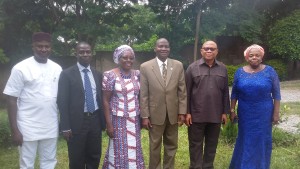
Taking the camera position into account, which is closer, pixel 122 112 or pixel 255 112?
pixel 122 112

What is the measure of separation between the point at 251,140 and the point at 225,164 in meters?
0.99

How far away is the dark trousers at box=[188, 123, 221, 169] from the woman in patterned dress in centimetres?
74

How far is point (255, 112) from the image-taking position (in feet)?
13.3

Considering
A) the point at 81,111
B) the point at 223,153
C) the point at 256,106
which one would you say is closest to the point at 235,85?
the point at 256,106

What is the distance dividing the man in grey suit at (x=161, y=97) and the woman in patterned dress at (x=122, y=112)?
0.48 ft

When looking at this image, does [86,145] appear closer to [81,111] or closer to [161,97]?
[81,111]

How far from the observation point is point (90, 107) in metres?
3.69

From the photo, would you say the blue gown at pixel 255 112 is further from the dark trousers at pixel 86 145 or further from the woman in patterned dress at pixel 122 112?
the dark trousers at pixel 86 145

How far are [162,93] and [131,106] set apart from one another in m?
0.43

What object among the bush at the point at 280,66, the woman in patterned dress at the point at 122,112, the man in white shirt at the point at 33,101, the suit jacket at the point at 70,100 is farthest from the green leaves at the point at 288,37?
the man in white shirt at the point at 33,101

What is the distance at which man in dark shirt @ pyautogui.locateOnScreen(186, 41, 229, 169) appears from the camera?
13.3ft

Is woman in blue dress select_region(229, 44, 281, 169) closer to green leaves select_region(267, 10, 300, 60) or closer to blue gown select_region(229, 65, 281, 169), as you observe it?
blue gown select_region(229, 65, 281, 169)

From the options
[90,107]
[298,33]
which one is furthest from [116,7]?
[90,107]

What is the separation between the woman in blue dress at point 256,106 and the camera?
4.00 m
